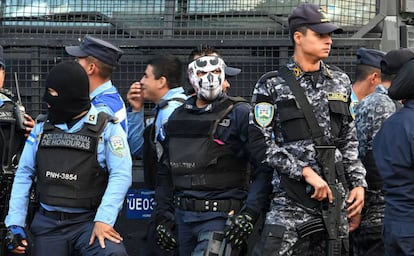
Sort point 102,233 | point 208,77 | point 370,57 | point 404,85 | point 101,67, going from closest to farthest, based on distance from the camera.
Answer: point 404,85 < point 102,233 < point 208,77 < point 101,67 < point 370,57

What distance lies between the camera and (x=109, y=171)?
4633mm

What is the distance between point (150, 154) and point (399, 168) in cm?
182

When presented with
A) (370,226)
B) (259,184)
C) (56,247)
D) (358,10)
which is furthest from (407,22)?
(56,247)

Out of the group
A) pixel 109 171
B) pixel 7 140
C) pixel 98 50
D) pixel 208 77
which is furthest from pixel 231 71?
pixel 7 140

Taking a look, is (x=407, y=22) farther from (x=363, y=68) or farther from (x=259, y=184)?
(x=259, y=184)

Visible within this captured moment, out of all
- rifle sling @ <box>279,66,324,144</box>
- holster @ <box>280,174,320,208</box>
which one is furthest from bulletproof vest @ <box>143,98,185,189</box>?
holster @ <box>280,174,320,208</box>

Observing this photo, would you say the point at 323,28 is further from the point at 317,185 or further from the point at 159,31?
the point at 159,31

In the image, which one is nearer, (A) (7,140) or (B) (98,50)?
(B) (98,50)

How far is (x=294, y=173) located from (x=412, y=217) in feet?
2.09

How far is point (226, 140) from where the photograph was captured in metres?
4.72

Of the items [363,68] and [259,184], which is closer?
[259,184]

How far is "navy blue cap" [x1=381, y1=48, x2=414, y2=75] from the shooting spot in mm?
4738

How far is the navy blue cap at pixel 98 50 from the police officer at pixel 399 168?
175 cm

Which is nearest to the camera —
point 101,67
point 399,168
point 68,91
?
point 399,168
